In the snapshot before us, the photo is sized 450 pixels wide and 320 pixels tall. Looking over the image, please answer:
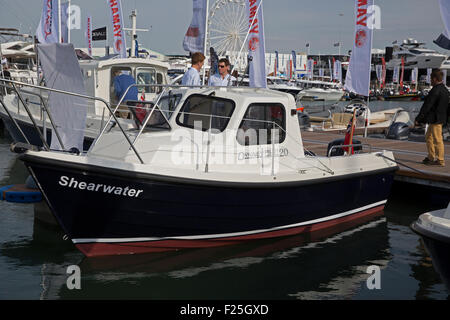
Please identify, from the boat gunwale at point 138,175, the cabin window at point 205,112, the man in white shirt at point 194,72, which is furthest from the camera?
the man in white shirt at point 194,72

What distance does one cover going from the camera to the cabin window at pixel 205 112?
672 centimetres

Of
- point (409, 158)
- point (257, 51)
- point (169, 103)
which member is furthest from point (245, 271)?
point (257, 51)

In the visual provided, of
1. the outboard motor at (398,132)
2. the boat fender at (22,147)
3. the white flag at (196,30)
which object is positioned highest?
the white flag at (196,30)

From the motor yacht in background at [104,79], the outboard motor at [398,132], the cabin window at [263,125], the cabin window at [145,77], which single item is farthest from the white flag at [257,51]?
the outboard motor at [398,132]

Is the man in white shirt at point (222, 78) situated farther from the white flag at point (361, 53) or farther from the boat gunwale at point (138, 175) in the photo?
the white flag at point (361, 53)

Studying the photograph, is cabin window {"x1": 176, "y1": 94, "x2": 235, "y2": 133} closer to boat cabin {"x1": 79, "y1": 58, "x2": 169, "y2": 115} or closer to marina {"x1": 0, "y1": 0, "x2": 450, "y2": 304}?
marina {"x1": 0, "y1": 0, "x2": 450, "y2": 304}

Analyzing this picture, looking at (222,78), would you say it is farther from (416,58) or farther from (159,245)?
(416,58)

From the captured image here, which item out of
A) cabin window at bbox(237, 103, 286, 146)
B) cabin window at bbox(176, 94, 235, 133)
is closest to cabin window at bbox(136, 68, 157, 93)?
cabin window at bbox(176, 94, 235, 133)

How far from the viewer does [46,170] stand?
5629 mm

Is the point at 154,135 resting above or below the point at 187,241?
above

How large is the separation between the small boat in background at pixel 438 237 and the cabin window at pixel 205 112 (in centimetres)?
292
